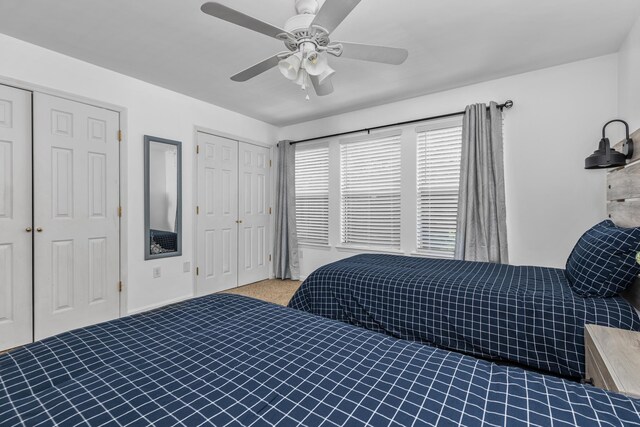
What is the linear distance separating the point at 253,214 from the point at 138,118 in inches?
77.5

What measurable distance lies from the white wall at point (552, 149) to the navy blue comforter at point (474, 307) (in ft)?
2.75

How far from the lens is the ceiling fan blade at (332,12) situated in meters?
1.45

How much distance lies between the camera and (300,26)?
1.70 meters

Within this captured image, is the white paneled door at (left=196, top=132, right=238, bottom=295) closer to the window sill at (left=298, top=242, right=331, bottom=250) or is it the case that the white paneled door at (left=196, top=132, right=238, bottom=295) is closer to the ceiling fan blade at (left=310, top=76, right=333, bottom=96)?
the window sill at (left=298, top=242, right=331, bottom=250)

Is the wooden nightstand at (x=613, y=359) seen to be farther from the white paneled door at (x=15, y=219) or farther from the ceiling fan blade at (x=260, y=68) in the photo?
the white paneled door at (x=15, y=219)

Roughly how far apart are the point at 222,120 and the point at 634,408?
4.42 m

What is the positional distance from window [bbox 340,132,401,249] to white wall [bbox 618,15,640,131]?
6.72 ft

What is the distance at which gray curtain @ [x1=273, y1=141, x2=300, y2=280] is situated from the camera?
4855 millimetres

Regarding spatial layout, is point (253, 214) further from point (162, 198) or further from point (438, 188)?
point (438, 188)

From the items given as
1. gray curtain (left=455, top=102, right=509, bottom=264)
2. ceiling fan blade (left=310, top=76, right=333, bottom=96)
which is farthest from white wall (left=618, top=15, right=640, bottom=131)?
ceiling fan blade (left=310, top=76, right=333, bottom=96)

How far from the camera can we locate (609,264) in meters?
1.71

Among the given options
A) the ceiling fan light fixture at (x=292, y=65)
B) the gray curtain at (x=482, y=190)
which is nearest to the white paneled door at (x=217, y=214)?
the ceiling fan light fixture at (x=292, y=65)

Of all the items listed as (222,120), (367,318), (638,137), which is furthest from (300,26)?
(222,120)

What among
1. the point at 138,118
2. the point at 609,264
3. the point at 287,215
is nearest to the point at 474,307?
the point at 609,264
